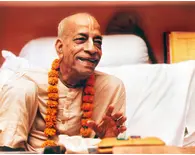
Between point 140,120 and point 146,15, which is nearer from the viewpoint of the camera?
point 140,120

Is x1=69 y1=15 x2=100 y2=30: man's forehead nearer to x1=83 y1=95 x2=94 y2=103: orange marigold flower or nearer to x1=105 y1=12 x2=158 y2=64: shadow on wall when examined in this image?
x1=83 y1=95 x2=94 y2=103: orange marigold flower

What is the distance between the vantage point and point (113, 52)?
1.70m

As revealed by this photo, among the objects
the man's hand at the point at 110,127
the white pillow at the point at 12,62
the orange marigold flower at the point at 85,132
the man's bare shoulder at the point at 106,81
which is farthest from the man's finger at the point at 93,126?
the white pillow at the point at 12,62

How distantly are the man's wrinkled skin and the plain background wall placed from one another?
1.36 ft

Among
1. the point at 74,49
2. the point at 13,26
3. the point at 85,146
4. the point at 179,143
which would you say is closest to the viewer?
the point at 85,146

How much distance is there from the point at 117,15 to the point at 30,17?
1.18 feet

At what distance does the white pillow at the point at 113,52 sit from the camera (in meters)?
1.69

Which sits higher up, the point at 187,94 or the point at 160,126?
the point at 187,94

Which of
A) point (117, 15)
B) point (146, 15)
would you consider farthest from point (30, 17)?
point (146, 15)

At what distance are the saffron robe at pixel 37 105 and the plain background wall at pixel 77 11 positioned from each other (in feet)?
1.34

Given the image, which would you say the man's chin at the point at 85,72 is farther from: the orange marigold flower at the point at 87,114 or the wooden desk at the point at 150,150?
the wooden desk at the point at 150,150

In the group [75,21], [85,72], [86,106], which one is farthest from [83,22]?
[86,106]

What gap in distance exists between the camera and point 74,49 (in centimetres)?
121

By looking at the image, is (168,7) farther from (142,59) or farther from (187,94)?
(187,94)
